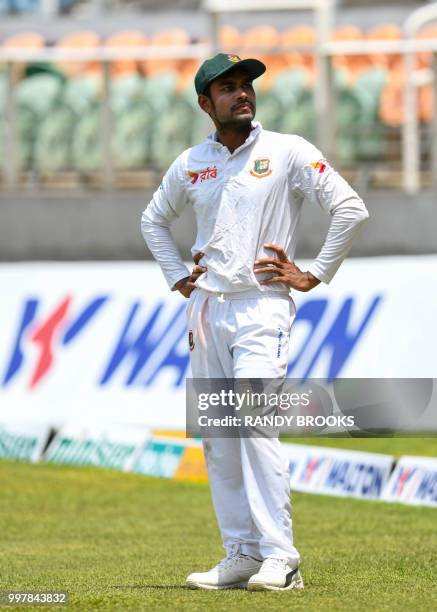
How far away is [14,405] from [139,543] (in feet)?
14.5

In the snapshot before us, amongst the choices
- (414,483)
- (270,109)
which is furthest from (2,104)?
(414,483)

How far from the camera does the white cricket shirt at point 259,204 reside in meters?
6.62

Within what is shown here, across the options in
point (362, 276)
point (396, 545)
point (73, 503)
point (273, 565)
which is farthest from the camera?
point (362, 276)

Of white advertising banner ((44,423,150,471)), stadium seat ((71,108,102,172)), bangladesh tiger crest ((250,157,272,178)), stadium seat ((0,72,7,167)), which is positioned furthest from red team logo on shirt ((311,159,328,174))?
stadium seat ((0,72,7,167))

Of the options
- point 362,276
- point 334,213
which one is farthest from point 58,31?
point 334,213

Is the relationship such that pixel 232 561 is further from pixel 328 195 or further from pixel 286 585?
pixel 328 195

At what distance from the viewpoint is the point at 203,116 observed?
46.5 feet

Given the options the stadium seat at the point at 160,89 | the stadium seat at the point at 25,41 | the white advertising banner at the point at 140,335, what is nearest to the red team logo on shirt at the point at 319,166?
the white advertising banner at the point at 140,335

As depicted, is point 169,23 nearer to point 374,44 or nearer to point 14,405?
point 374,44

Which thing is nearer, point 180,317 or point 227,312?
point 227,312

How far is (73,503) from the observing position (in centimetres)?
1127

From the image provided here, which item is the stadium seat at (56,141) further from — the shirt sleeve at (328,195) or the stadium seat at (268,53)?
the shirt sleeve at (328,195)

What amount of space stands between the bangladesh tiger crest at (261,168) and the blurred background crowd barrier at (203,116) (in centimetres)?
728

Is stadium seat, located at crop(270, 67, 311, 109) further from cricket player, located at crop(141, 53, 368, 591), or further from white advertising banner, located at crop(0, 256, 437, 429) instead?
cricket player, located at crop(141, 53, 368, 591)
